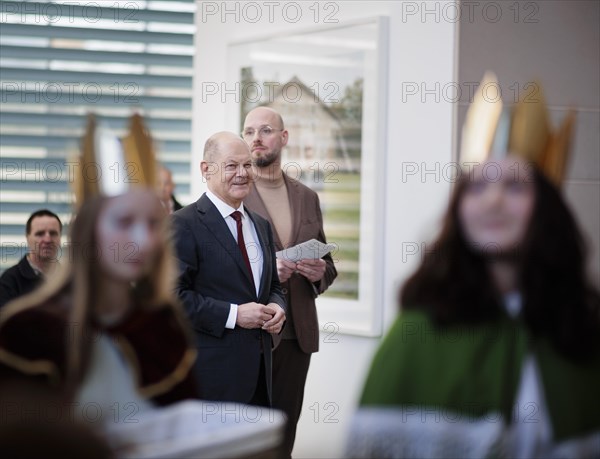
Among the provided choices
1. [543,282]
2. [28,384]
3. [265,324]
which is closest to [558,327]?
[543,282]

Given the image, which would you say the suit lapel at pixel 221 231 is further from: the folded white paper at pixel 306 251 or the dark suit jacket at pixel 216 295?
the folded white paper at pixel 306 251

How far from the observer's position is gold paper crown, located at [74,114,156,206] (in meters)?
2.44

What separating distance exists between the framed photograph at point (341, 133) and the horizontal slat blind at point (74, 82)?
1.37m

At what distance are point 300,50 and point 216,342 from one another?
227 cm

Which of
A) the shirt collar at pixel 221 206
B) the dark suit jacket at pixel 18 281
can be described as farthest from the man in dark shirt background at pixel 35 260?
the shirt collar at pixel 221 206

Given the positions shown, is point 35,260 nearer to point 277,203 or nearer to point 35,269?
point 35,269

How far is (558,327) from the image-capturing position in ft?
8.31

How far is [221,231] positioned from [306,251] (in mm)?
802

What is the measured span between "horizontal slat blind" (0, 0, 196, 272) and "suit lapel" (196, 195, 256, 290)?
2910 millimetres

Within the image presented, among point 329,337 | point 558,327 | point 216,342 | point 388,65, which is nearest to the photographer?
point 558,327

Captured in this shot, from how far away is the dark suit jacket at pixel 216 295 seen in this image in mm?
4422

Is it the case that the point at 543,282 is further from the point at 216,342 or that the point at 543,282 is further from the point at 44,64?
the point at 44,64

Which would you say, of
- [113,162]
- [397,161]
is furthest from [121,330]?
[397,161]

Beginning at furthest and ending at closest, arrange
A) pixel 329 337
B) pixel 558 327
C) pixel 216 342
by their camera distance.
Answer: pixel 329 337, pixel 216 342, pixel 558 327
